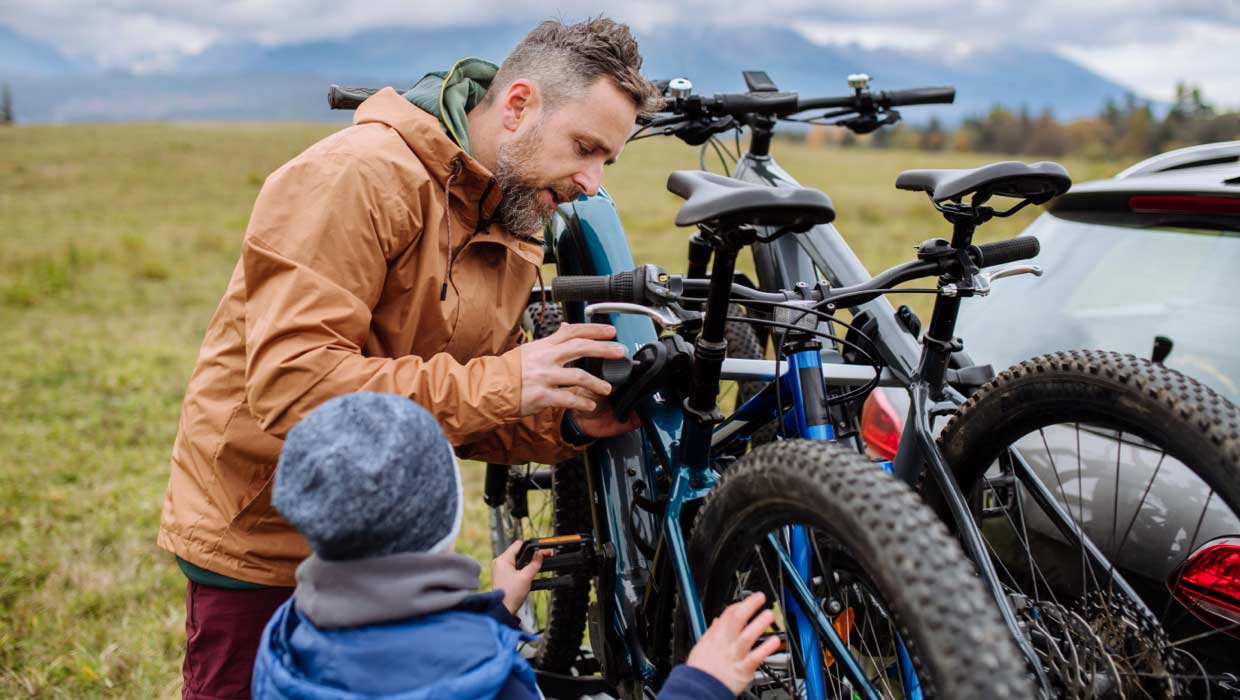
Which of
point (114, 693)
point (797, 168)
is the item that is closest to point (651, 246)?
Answer: point (114, 693)

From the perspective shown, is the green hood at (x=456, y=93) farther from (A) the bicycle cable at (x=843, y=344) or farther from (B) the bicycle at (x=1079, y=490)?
(B) the bicycle at (x=1079, y=490)

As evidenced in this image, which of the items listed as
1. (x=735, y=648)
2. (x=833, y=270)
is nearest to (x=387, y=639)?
(x=735, y=648)

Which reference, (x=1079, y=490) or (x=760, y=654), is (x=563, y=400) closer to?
(x=760, y=654)

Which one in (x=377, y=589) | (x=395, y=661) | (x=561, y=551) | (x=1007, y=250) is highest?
(x=1007, y=250)

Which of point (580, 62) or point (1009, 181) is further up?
point (580, 62)

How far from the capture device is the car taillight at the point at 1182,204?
2418mm

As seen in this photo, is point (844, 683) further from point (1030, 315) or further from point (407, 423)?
point (1030, 315)

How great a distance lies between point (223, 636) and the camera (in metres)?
2.22

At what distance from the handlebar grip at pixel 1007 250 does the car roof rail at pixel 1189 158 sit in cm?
96

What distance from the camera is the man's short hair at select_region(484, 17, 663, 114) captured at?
219 centimetres

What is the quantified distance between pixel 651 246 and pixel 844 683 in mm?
12248

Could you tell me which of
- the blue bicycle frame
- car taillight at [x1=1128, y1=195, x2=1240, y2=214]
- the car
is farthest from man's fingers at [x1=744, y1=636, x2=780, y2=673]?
car taillight at [x1=1128, y1=195, x2=1240, y2=214]

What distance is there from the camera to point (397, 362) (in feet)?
6.40

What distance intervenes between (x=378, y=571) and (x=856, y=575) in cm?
96
